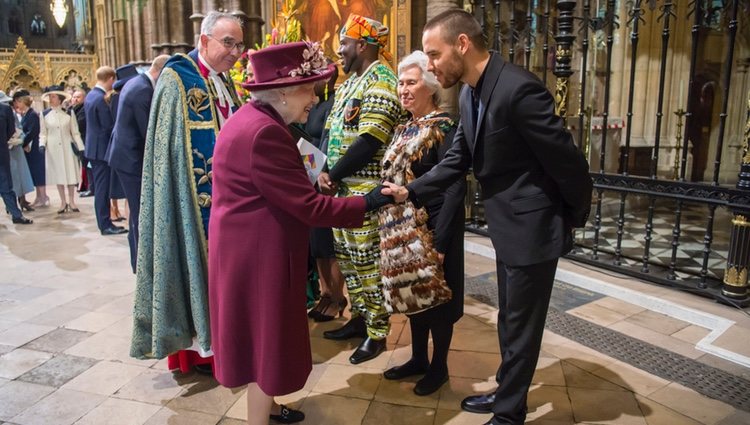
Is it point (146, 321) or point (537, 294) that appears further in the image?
point (146, 321)

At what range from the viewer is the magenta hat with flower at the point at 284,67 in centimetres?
193

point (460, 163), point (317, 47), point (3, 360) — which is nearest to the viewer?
point (317, 47)

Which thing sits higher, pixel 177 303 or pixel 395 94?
pixel 395 94

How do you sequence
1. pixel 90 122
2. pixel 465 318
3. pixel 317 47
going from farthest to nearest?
pixel 90 122, pixel 465 318, pixel 317 47

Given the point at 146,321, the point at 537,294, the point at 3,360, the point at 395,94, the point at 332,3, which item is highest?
the point at 332,3

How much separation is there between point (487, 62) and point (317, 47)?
698mm

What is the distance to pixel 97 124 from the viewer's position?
22.0 feet

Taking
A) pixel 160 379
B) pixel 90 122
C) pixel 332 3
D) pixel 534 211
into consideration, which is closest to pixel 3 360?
pixel 160 379

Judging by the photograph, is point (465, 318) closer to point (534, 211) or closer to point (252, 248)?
point (534, 211)

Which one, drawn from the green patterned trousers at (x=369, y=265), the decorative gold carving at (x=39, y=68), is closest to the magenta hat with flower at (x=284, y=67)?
the green patterned trousers at (x=369, y=265)

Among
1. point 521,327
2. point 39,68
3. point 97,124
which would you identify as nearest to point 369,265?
point 521,327

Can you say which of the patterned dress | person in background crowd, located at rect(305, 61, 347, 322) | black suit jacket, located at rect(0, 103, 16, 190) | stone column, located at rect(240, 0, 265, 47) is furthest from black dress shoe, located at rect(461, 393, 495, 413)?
black suit jacket, located at rect(0, 103, 16, 190)

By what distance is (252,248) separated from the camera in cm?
193

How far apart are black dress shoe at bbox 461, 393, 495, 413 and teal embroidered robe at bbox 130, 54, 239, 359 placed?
54.1 inches
